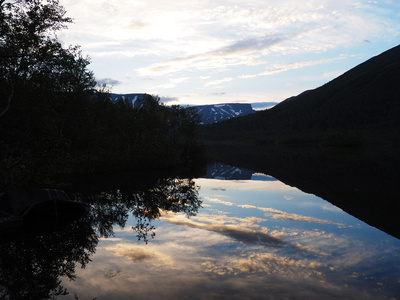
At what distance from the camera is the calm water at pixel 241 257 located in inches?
450

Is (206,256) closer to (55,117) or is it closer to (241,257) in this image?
(241,257)

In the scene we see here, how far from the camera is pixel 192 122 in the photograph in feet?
227

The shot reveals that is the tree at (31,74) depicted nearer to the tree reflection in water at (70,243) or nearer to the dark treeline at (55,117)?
the dark treeline at (55,117)

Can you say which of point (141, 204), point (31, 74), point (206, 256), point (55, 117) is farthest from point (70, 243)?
point (55, 117)

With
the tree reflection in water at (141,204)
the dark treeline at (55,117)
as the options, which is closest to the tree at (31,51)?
the dark treeline at (55,117)

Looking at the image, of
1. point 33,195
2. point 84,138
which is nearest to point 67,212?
point 33,195

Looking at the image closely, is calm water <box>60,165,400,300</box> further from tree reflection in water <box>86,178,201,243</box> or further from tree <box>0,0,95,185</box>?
tree <box>0,0,95,185</box>

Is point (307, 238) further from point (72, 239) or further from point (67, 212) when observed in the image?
point (67, 212)

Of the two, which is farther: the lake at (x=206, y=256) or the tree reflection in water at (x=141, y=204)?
the tree reflection in water at (x=141, y=204)

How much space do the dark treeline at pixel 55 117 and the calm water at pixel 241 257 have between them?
1003 centimetres

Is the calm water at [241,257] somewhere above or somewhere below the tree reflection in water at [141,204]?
above

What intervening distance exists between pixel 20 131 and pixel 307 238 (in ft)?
121

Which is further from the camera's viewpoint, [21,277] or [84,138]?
[84,138]

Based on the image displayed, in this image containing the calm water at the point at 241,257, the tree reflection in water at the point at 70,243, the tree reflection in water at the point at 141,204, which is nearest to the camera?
the calm water at the point at 241,257
